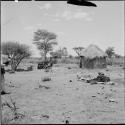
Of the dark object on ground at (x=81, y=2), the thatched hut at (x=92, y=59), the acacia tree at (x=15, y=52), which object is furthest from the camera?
the thatched hut at (x=92, y=59)

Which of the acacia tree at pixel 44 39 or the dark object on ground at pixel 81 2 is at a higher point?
the acacia tree at pixel 44 39

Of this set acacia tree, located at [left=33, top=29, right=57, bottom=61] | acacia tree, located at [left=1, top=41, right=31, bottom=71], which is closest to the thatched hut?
acacia tree, located at [left=1, top=41, right=31, bottom=71]

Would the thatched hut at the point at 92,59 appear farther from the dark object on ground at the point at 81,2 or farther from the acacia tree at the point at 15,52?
the dark object on ground at the point at 81,2

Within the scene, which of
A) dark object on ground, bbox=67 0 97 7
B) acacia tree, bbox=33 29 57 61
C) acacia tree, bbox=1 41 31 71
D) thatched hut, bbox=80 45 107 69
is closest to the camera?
dark object on ground, bbox=67 0 97 7

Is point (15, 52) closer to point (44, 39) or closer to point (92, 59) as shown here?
point (92, 59)

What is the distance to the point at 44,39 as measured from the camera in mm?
42188

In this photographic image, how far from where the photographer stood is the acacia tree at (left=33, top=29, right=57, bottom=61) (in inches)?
1638

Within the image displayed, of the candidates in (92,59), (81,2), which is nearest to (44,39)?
(92,59)

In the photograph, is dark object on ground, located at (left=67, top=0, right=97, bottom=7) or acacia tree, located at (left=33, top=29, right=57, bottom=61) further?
acacia tree, located at (left=33, top=29, right=57, bottom=61)

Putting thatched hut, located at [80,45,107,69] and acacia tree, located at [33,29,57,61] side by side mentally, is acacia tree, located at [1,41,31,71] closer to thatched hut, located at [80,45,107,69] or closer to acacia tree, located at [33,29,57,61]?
thatched hut, located at [80,45,107,69]

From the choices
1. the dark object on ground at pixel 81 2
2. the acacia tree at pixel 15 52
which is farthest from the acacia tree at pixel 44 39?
the dark object on ground at pixel 81 2

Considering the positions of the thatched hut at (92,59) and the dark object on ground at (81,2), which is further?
the thatched hut at (92,59)

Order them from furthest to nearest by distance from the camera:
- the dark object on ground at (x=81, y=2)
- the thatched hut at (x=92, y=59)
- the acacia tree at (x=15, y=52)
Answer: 1. the thatched hut at (x=92, y=59)
2. the acacia tree at (x=15, y=52)
3. the dark object on ground at (x=81, y=2)

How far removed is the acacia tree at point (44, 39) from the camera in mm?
41594
